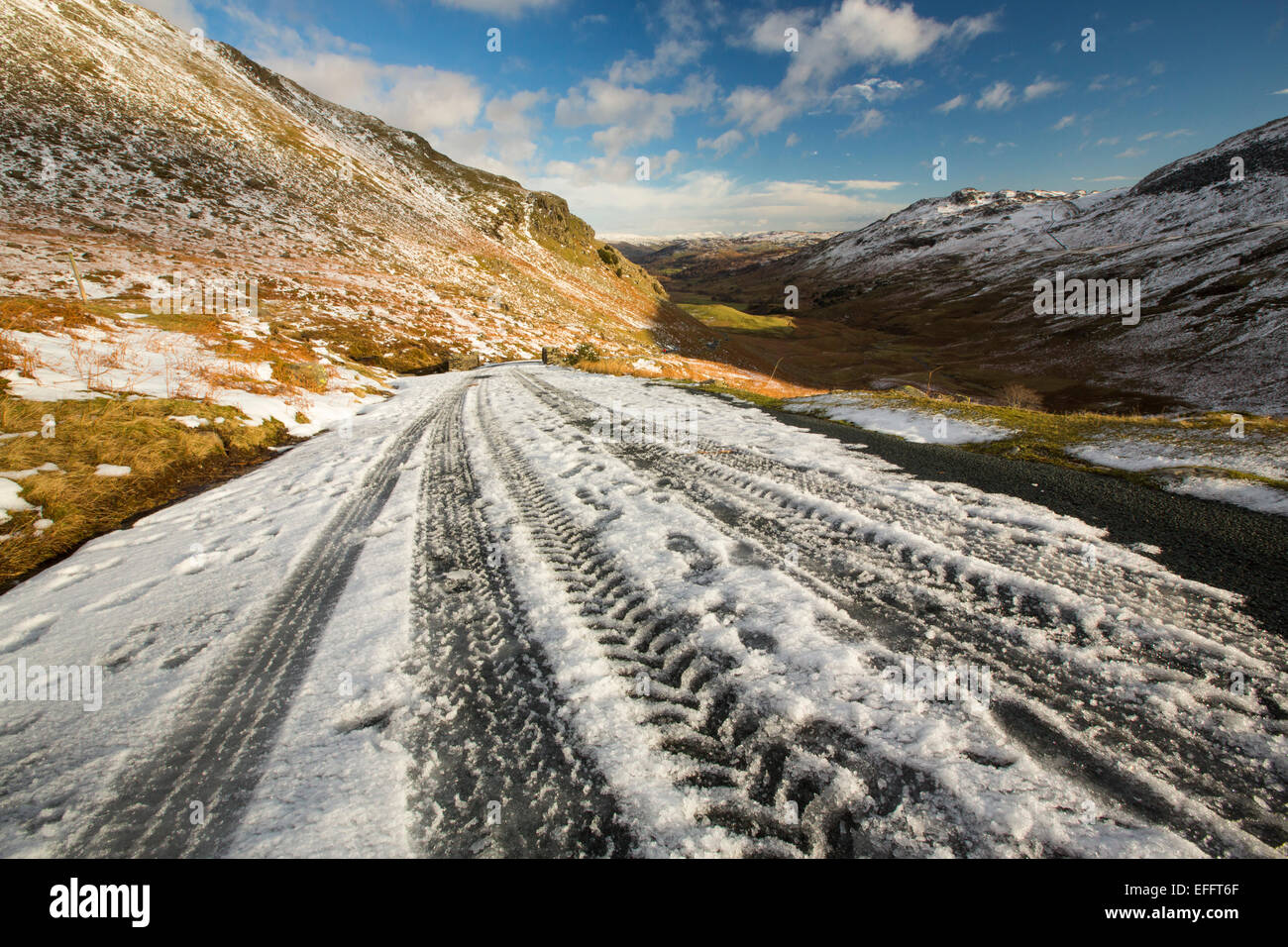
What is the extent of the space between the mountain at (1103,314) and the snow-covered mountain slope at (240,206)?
3007 cm

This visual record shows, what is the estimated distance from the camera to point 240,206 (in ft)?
107

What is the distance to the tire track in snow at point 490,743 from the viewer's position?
142 cm

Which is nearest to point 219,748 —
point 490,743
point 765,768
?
point 490,743

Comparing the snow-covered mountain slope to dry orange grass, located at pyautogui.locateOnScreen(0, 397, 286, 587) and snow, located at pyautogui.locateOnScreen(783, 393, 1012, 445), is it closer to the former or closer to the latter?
dry orange grass, located at pyautogui.locateOnScreen(0, 397, 286, 587)

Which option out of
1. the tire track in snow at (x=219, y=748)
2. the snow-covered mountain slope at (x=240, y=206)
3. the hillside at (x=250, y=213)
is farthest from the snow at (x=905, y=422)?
the snow-covered mountain slope at (x=240, y=206)

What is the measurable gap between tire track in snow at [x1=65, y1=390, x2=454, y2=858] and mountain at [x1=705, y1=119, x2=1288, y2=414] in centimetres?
4381

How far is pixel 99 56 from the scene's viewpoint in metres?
38.5

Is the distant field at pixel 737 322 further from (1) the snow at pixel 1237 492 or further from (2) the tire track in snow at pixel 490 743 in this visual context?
(2) the tire track in snow at pixel 490 743

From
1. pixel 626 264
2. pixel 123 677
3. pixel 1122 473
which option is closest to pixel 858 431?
pixel 1122 473

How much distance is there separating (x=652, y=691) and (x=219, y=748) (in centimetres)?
167

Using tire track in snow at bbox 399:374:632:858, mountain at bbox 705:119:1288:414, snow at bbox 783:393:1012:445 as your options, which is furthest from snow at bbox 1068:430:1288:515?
mountain at bbox 705:119:1288:414

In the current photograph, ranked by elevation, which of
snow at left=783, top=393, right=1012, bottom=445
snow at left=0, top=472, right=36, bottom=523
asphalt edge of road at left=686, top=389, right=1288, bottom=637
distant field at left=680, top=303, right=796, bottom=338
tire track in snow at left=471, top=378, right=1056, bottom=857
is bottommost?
tire track in snow at left=471, top=378, right=1056, bottom=857

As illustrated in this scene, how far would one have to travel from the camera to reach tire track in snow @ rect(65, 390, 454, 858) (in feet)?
4.68
